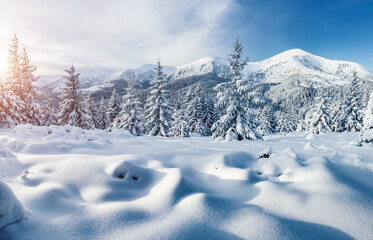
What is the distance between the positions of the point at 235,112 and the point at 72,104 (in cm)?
2050

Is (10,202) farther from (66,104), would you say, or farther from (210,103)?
(210,103)

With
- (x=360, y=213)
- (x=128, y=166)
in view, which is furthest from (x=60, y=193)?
(x=360, y=213)

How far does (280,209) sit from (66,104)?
2582 cm

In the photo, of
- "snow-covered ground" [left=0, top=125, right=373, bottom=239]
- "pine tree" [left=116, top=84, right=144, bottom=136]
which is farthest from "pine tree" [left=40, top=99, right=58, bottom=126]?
"snow-covered ground" [left=0, top=125, right=373, bottom=239]

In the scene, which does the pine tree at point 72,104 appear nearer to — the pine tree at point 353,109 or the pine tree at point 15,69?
the pine tree at point 15,69

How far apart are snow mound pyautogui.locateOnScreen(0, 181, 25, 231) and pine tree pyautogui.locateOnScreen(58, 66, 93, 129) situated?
23.1m

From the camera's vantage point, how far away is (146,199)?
2.39 metres

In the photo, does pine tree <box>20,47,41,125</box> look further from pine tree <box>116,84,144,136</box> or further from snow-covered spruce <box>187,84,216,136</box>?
snow-covered spruce <box>187,84,216,136</box>

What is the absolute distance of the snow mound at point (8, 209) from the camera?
4.98 ft

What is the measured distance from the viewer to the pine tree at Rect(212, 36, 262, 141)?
42.3ft

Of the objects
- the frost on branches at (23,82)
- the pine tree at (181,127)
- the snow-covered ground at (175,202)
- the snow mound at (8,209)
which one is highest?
the frost on branches at (23,82)

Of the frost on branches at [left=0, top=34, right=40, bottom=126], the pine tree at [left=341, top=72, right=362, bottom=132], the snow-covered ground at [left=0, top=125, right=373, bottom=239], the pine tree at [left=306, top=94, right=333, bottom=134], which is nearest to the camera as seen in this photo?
the snow-covered ground at [left=0, top=125, right=373, bottom=239]

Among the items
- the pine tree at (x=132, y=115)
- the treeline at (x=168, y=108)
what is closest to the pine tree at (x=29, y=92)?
the treeline at (x=168, y=108)

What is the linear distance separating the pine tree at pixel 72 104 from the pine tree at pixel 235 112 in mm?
18107
